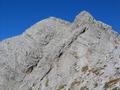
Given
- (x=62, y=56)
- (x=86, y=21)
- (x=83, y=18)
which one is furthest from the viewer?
(x=83, y=18)

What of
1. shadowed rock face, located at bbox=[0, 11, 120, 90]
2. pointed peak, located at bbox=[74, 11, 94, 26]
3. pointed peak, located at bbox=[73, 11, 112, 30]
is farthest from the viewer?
pointed peak, located at bbox=[74, 11, 94, 26]

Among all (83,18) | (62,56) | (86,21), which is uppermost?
(83,18)

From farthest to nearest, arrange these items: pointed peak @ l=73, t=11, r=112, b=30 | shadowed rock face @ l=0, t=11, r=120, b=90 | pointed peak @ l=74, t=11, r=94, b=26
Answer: pointed peak @ l=74, t=11, r=94, b=26 < pointed peak @ l=73, t=11, r=112, b=30 < shadowed rock face @ l=0, t=11, r=120, b=90

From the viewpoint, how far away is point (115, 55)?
120ft

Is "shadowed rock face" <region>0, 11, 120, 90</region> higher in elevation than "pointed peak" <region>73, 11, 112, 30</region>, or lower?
lower

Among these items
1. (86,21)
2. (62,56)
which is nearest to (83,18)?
(86,21)

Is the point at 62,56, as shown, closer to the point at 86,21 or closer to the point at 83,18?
the point at 86,21

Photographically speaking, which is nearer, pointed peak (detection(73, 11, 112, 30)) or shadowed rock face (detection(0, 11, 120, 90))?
shadowed rock face (detection(0, 11, 120, 90))

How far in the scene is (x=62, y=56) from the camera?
4397 cm

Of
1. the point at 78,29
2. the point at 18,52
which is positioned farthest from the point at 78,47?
the point at 18,52

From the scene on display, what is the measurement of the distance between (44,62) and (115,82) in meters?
15.4

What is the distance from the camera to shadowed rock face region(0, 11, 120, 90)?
36.2 metres

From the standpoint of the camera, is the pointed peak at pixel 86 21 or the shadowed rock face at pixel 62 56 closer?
the shadowed rock face at pixel 62 56

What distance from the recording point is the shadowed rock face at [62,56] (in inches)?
1426
